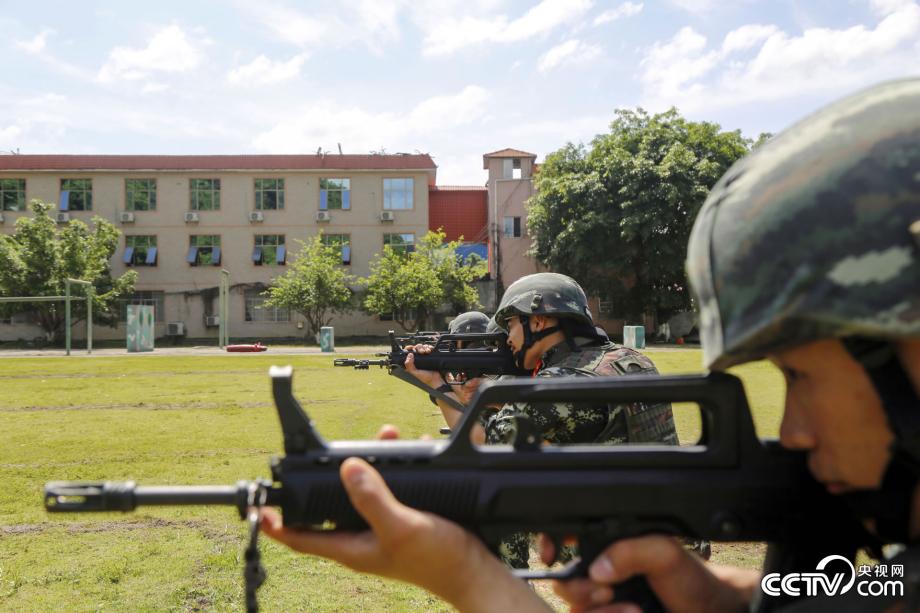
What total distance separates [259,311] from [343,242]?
22.8ft

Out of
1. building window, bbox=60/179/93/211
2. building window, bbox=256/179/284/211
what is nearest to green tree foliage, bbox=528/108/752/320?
building window, bbox=256/179/284/211

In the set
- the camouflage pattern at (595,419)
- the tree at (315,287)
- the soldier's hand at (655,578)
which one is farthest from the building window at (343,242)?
the soldier's hand at (655,578)

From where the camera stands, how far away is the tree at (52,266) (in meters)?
39.2

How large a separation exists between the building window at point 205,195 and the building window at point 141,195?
2.50 m

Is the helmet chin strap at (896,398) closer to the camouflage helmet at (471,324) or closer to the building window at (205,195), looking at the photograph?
the camouflage helmet at (471,324)

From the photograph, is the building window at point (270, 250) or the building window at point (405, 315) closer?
the building window at point (405, 315)

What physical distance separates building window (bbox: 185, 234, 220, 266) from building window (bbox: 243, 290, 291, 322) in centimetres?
296

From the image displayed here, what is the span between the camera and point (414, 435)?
32.7 feet

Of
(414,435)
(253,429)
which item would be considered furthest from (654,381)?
(253,429)

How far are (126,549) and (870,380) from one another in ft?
19.1

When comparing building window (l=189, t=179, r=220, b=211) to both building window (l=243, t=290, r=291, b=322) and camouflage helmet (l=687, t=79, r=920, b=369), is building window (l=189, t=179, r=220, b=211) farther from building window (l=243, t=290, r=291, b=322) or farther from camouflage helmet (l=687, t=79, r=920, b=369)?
camouflage helmet (l=687, t=79, r=920, b=369)

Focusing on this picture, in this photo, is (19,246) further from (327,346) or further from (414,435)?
(414,435)

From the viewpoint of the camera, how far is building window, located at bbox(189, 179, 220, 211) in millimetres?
43938

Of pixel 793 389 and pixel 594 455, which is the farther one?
pixel 594 455
